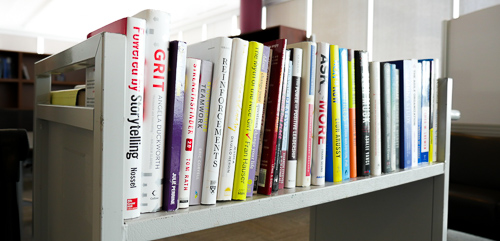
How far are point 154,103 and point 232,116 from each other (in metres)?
0.14

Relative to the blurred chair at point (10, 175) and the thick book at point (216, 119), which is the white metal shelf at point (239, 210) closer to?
the thick book at point (216, 119)

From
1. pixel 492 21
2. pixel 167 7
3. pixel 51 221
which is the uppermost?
pixel 167 7

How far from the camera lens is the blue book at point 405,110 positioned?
36.7 inches

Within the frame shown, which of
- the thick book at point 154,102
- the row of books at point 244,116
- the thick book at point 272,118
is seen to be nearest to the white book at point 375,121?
the row of books at point 244,116

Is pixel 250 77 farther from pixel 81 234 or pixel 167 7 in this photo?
pixel 167 7

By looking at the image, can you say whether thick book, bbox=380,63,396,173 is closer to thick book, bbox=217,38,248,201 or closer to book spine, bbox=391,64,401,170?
book spine, bbox=391,64,401,170

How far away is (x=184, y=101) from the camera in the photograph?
56cm

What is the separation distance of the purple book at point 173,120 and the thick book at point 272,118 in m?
0.18

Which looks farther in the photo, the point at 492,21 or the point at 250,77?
the point at 492,21

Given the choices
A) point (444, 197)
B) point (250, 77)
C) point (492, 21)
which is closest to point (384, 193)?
point (444, 197)

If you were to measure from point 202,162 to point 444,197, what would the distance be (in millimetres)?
832

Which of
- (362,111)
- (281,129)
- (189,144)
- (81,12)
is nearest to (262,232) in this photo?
(362,111)

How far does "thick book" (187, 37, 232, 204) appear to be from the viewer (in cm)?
59

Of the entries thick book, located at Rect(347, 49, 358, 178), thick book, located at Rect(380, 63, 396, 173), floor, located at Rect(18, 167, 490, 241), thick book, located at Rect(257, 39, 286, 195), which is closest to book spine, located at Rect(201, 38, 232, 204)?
thick book, located at Rect(257, 39, 286, 195)
